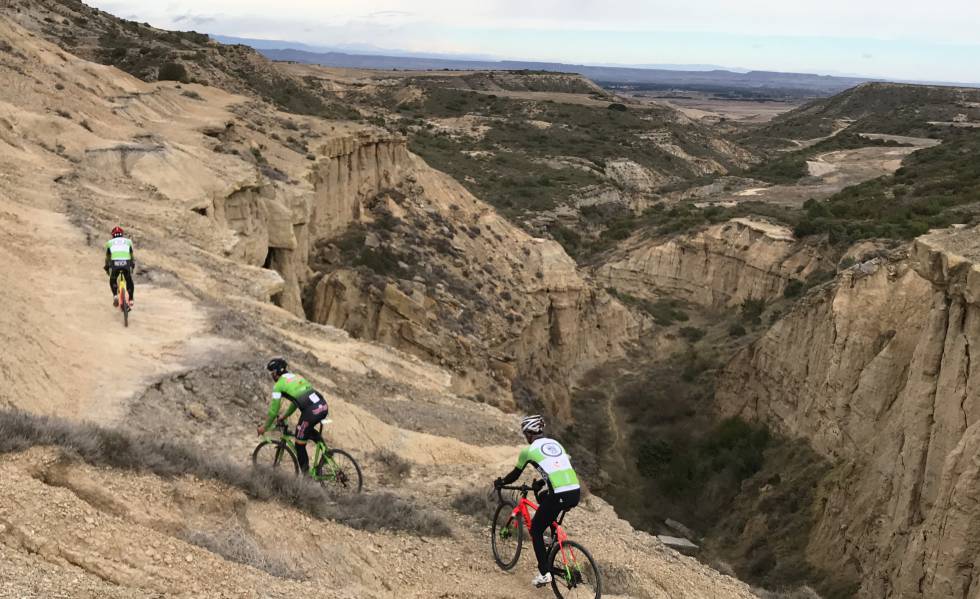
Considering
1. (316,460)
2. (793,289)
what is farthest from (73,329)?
(793,289)

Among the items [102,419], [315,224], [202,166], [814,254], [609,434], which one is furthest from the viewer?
[814,254]

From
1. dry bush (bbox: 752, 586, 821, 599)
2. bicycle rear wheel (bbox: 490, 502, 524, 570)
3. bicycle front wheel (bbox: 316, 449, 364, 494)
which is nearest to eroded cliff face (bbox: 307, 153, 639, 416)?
dry bush (bbox: 752, 586, 821, 599)

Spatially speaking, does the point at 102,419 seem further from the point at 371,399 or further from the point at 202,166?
the point at 202,166

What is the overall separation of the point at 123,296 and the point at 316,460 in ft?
16.9

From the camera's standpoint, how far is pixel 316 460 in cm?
873

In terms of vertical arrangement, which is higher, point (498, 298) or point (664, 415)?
point (498, 298)

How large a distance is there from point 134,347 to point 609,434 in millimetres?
22010

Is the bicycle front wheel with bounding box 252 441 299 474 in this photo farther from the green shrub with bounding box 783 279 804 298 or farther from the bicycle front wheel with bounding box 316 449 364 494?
the green shrub with bounding box 783 279 804 298

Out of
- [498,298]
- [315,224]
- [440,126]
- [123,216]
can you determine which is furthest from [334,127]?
[440,126]

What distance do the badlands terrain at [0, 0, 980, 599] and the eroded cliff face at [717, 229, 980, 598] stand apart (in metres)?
0.08

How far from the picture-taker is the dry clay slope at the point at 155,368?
554cm

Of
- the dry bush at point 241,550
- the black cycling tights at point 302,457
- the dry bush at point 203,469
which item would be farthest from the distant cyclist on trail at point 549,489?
the black cycling tights at point 302,457

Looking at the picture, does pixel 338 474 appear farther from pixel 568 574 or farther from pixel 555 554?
pixel 568 574

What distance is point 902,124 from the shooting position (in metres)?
98.7
